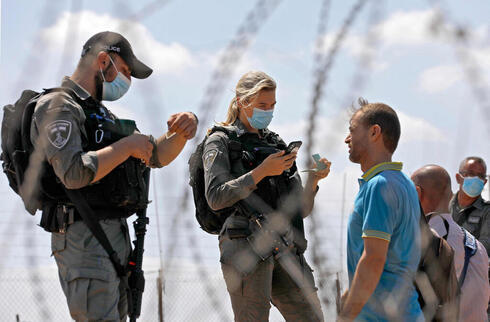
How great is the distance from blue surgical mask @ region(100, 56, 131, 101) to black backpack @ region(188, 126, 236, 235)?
696mm

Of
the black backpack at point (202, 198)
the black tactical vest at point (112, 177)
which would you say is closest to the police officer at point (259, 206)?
the black backpack at point (202, 198)

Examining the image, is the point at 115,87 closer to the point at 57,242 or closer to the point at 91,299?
the point at 57,242

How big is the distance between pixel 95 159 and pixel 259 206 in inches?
39.0

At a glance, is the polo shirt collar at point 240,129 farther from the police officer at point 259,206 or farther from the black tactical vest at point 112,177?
the black tactical vest at point 112,177

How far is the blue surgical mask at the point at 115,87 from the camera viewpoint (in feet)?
9.52

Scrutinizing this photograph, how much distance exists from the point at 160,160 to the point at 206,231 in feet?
2.20

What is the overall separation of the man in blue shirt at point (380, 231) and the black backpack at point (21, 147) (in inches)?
45.8

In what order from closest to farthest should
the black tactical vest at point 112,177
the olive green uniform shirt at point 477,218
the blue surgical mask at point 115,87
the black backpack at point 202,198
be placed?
the black tactical vest at point 112,177 < the blue surgical mask at point 115,87 < the black backpack at point 202,198 < the olive green uniform shirt at point 477,218

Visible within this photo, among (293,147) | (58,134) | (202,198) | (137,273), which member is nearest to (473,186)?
(293,147)

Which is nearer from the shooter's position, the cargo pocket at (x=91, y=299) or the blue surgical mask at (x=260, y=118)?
the cargo pocket at (x=91, y=299)

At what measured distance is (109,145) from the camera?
281cm

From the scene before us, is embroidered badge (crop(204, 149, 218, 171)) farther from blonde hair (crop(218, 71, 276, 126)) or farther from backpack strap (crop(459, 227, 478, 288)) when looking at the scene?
backpack strap (crop(459, 227, 478, 288))

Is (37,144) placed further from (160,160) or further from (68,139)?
(160,160)

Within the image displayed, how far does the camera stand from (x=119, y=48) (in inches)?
113
